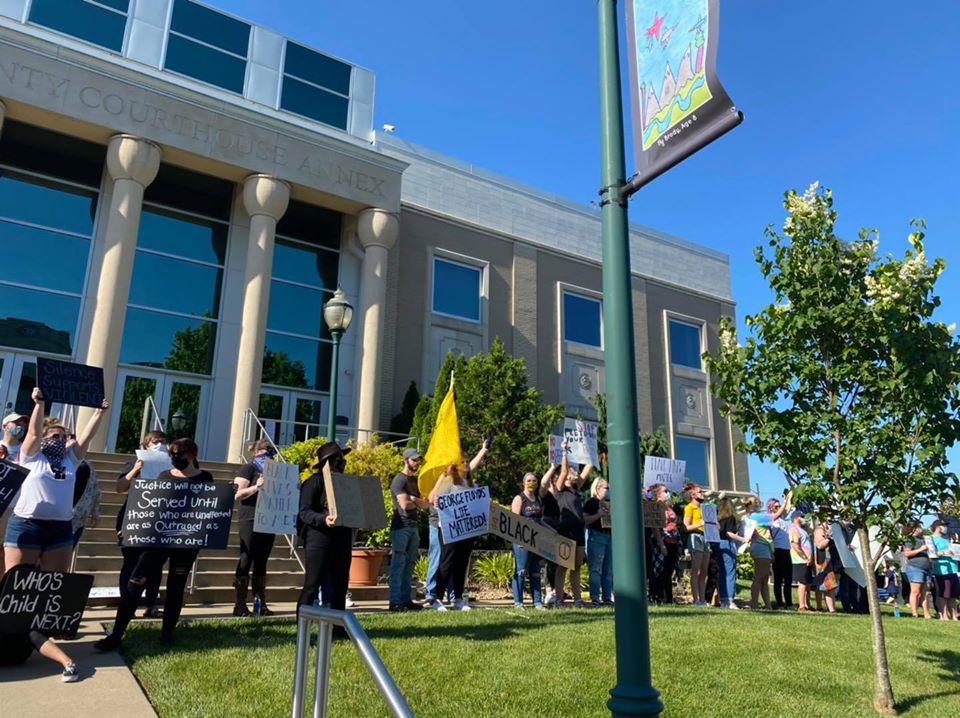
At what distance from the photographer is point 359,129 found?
2375 centimetres

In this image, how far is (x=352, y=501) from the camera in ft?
22.4

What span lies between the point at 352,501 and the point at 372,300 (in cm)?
1529

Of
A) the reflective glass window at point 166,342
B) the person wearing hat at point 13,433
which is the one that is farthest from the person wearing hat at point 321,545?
the reflective glass window at point 166,342

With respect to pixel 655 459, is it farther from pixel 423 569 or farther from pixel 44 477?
pixel 44 477

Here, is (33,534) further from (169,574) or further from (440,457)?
(440,457)

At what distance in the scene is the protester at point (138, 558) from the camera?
253 inches

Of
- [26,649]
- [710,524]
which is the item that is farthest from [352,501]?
[710,524]

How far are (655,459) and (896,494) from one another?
5411mm

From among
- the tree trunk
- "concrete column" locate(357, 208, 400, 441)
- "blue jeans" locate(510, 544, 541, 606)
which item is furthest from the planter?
"concrete column" locate(357, 208, 400, 441)

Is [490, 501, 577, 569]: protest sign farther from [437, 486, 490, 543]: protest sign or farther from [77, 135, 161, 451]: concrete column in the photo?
[77, 135, 161, 451]: concrete column

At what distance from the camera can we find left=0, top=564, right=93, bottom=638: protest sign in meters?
5.37

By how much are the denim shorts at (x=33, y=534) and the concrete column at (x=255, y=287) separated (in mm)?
12551

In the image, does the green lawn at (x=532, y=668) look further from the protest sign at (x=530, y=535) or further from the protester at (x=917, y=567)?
the protester at (x=917, y=567)

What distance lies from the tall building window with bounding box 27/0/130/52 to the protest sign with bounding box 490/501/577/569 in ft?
62.2
